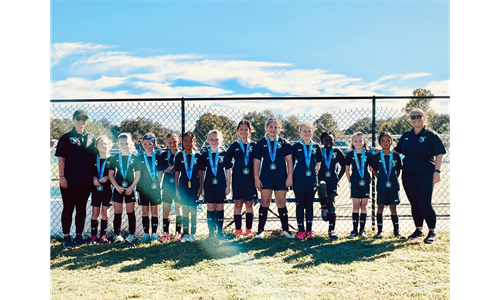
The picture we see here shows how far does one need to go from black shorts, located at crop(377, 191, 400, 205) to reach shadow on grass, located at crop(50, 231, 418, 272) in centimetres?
62

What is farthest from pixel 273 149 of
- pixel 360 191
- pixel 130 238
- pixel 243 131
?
pixel 130 238

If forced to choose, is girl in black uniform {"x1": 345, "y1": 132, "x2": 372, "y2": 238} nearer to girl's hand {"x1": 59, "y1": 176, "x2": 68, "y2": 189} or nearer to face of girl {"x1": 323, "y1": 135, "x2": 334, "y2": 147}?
face of girl {"x1": 323, "y1": 135, "x2": 334, "y2": 147}

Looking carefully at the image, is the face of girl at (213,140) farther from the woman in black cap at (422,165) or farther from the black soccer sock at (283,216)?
the woman in black cap at (422,165)

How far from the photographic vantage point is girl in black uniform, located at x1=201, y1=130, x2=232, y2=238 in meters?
5.39

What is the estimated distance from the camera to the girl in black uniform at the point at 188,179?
539 centimetres

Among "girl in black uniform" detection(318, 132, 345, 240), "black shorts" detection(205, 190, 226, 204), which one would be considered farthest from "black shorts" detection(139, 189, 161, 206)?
"girl in black uniform" detection(318, 132, 345, 240)

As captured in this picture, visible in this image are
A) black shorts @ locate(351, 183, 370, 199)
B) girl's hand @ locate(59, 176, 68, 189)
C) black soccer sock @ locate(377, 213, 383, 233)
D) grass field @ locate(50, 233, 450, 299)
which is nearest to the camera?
grass field @ locate(50, 233, 450, 299)

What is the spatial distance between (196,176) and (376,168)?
3063mm

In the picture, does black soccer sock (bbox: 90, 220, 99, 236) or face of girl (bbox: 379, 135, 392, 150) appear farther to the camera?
face of girl (bbox: 379, 135, 392, 150)

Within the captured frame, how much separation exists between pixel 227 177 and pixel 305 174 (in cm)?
128

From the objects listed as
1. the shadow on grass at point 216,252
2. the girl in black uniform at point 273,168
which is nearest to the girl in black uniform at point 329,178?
the shadow on grass at point 216,252

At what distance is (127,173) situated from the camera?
17.8 feet
